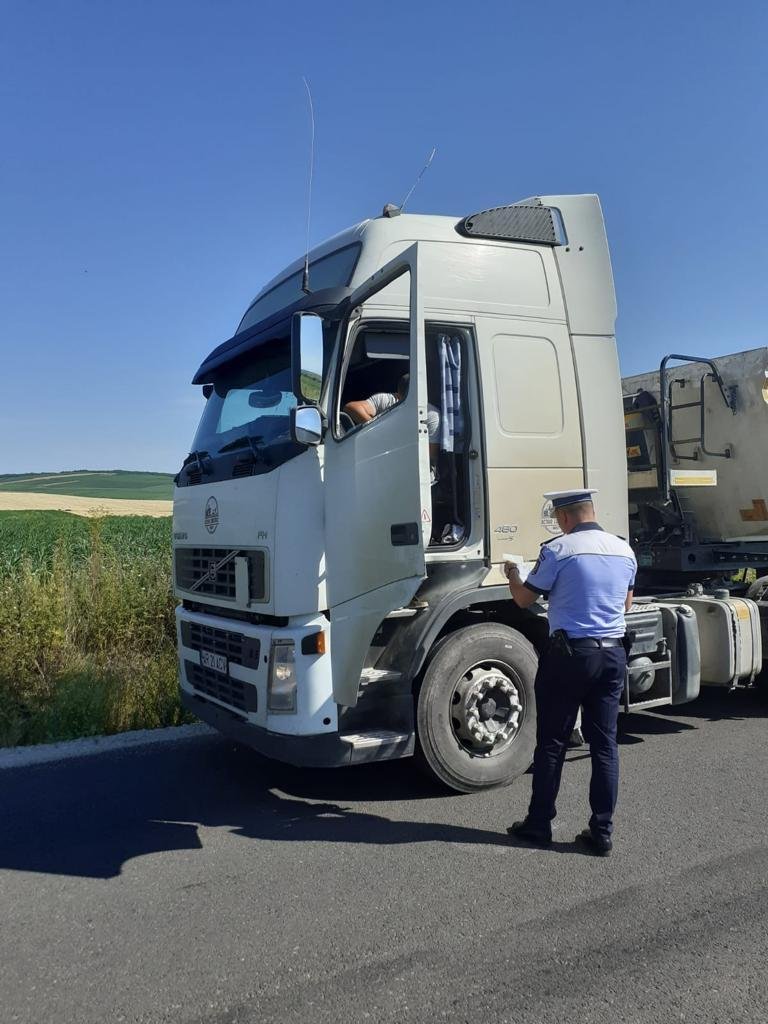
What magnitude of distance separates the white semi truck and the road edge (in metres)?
0.96

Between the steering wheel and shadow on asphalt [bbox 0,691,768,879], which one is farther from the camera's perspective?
the steering wheel

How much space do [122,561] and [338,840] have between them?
5119mm

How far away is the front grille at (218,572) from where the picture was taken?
4.62 m

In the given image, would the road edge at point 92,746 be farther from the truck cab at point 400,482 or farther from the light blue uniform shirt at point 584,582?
the light blue uniform shirt at point 584,582

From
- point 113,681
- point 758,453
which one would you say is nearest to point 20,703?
point 113,681

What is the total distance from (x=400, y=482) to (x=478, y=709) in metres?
1.51

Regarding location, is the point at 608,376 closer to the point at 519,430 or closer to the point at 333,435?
the point at 519,430

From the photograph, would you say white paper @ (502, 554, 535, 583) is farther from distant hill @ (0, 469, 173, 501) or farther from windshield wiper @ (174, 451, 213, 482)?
distant hill @ (0, 469, 173, 501)

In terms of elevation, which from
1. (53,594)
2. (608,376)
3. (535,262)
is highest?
(535,262)

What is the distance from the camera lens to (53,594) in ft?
25.4

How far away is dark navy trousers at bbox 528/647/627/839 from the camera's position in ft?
13.6

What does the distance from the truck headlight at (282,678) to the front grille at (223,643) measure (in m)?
0.15

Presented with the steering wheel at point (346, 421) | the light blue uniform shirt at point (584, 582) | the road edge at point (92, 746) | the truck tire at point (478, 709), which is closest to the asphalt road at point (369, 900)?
the truck tire at point (478, 709)

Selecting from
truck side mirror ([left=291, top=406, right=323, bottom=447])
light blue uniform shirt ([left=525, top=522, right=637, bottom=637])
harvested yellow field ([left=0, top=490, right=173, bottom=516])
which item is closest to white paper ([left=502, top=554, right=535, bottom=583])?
light blue uniform shirt ([left=525, top=522, right=637, bottom=637])
